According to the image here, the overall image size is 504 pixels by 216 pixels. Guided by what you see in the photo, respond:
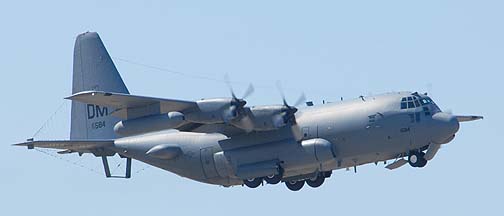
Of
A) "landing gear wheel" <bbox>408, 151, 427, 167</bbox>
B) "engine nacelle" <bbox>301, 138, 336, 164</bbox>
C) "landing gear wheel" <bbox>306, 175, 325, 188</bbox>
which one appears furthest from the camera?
"landing gear wheel" <bbox>306, 175, 325, 188</bbox>

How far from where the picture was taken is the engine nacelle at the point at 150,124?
41.8 metres

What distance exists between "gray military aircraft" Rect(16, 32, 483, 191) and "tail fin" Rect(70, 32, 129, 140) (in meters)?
2.38

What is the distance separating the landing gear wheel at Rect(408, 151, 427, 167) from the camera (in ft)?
141

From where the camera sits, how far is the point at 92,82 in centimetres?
4941

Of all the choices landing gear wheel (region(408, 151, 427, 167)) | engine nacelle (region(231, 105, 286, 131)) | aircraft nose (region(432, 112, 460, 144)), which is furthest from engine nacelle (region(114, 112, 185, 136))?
aircraft nose (region(432, 112, 460, 144))

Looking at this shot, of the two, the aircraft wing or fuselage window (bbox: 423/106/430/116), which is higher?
the aircraft wing

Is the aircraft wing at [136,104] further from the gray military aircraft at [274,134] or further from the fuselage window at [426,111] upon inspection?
the fuselage window at [426,111]

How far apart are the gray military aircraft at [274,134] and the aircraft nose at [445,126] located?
3cm

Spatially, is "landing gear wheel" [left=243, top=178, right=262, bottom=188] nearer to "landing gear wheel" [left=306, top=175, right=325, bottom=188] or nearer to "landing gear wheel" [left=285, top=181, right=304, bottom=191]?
"landing gear wheel" [left=285, top=181, right=304, bottom=191]

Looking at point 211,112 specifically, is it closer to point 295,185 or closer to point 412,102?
point 295,185

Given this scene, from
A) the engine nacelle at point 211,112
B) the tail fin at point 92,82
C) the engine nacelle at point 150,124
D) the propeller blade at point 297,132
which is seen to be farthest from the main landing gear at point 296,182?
the tail fin at point 92,82

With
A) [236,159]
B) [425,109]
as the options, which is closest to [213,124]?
[236,159]

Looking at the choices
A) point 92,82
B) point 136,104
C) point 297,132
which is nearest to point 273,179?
point 297,132

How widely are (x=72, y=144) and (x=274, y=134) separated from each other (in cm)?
725
